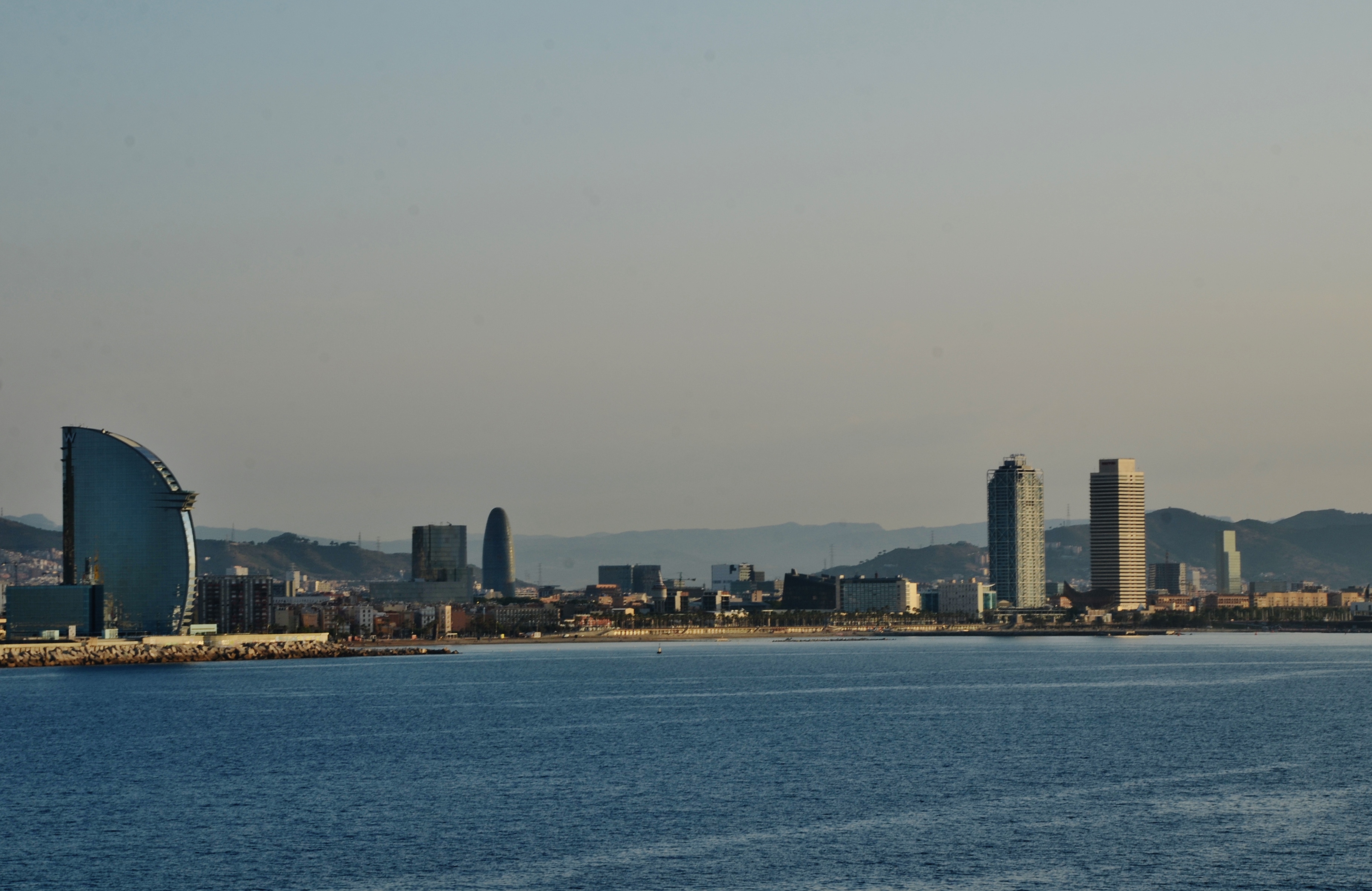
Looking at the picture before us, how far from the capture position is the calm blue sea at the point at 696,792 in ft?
171

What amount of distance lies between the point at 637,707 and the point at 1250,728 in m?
44.9

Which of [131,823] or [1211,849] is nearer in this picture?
[1211,849]

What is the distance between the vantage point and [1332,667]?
177875mm

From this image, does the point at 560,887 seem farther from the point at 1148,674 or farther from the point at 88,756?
the point at 1148,674

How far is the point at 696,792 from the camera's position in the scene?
2724 inches

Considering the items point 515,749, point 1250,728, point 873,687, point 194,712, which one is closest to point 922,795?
point 515,749

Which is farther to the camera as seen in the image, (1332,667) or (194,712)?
(1332,667)

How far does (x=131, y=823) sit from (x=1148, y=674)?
123967 millimetres

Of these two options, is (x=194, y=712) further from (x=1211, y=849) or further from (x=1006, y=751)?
(x=1211, y=849)

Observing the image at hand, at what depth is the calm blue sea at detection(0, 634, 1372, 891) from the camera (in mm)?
52156

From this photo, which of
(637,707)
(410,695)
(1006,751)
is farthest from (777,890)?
(410,695)

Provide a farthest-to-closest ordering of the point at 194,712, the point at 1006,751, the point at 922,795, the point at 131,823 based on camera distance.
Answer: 1. the point at 194,712
2. the point at 1006,751
3. the point at 922,795
4. the point at 131,823

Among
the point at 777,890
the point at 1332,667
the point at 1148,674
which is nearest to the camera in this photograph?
the point at 777,890

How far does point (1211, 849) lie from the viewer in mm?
53938
